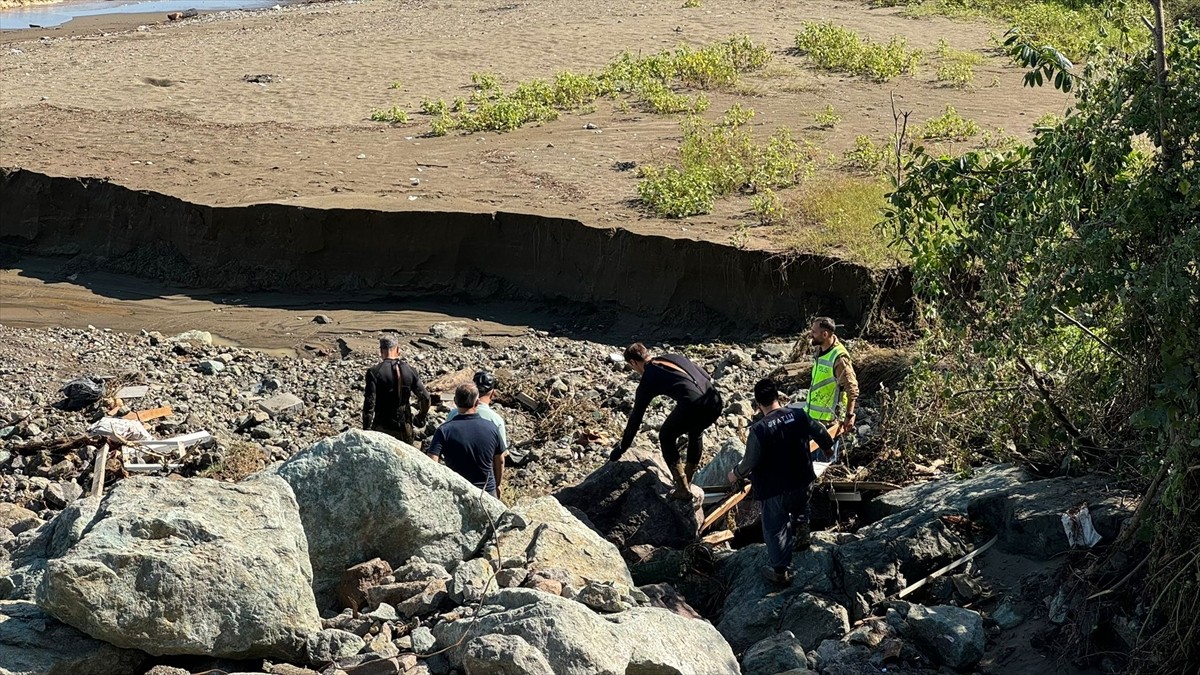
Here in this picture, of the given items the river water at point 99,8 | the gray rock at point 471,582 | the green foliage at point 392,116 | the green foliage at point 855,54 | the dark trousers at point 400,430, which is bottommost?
the dark trousers at point 400,430

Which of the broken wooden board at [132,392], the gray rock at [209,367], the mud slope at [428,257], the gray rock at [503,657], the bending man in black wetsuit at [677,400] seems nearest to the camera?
the gray rock at [503,657]

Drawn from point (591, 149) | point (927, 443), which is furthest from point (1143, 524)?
point (591, 149)

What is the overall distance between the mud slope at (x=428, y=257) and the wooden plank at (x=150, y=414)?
13.3 feet

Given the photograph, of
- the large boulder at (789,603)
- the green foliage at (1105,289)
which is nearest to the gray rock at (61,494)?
the large boulder at (789,603)

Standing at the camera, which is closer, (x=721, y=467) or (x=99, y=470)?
(x=721, y=467)

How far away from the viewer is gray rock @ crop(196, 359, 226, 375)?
42.7 ft

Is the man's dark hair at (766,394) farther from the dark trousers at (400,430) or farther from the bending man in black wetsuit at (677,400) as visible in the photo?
the dark trousers at (400,430)

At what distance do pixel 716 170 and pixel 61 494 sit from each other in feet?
27.5

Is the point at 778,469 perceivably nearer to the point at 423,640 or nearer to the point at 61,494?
the point at 423,640

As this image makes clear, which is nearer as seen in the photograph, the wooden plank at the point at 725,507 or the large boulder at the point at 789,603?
the large boulder at the point at 789,603

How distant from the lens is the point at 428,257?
50.0 feet

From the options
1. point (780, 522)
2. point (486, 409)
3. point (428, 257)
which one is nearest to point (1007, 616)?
point (780, 522)

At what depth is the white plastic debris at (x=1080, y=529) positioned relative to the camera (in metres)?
7.36

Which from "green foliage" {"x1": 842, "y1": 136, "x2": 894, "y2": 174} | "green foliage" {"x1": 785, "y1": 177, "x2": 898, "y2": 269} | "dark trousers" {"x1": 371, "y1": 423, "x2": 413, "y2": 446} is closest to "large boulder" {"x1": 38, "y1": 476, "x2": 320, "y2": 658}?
"dark trousers" {"x1": 371, "y1": 423, "x2": 413, "y2": 446}
